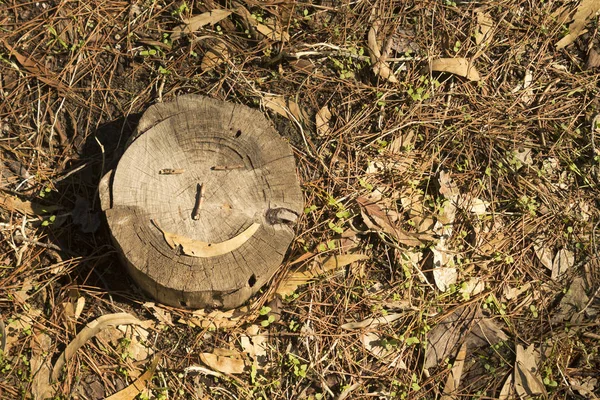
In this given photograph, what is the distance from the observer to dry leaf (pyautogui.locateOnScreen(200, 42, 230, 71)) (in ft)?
12.7

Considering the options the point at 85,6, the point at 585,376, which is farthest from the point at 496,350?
the point at 85,6

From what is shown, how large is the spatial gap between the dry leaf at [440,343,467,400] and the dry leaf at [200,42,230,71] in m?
2.12

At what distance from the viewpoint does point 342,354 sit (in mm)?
3338

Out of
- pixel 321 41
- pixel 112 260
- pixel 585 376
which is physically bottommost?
pixel 585 376

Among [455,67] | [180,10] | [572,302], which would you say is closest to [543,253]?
[572,302]

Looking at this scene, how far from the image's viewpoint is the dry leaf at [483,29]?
419cm

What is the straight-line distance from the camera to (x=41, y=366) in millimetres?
3164

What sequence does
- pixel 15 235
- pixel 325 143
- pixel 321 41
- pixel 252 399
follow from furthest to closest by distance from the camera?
pixel 321 41 → pixel 325 143 → pixel 15 235 → pixel 252 399

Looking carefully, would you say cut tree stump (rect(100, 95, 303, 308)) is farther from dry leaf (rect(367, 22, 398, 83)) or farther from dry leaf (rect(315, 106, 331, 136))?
dry leaf (rect(367, 22, 398, 83))

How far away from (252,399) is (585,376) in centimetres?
176

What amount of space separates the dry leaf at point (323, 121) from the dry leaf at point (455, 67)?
0.75m

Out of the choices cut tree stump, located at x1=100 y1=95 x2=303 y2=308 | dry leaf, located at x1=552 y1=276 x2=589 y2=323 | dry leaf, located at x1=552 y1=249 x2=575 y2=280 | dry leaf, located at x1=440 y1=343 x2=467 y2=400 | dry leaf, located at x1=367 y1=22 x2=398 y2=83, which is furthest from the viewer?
dry leaf, located at x1=367 y1=22 x2=398 y2=83

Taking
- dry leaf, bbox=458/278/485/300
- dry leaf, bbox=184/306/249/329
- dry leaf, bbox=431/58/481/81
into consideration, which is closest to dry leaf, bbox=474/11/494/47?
dry leaf, bbox=431/58/481/81

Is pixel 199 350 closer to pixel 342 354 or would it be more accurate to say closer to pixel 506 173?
pixel 342 354
